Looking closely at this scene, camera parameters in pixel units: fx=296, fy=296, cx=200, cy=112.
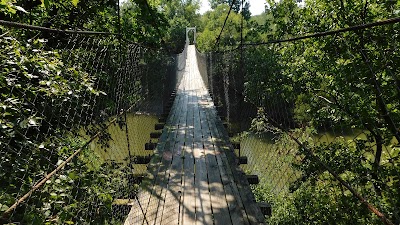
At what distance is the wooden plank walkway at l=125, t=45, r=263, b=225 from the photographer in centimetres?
178

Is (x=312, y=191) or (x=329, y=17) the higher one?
(x=329, y=17)

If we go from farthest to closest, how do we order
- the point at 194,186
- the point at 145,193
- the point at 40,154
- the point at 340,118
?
the point at 340,118 → the point at 194,186 → the point at 145,193 → the point at 40,154

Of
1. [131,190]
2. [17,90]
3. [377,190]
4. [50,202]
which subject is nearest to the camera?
[50,202]

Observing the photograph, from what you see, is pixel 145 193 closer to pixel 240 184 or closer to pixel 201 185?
pixel 201 185

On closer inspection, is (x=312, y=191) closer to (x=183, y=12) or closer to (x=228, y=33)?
(x=228, y=33)

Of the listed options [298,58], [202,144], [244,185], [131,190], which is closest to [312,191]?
[202,144]

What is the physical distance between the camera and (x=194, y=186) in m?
2.17

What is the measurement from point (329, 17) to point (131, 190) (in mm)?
4288

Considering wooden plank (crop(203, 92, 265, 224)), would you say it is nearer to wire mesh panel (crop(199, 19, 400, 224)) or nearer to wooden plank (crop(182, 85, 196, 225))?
wooden plank (crop(182, 85, 196, 225))

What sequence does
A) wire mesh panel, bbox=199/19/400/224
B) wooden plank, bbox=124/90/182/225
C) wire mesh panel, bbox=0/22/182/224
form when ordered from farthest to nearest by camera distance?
wire mesh panel, bbox=199/19/400/224, wooden plank, bbox=124/90/182/225, wire mesh panel, bbox=0/22/182/224

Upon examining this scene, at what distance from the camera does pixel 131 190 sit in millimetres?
1966

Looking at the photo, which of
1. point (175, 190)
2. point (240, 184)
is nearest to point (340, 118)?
point (240, 184)

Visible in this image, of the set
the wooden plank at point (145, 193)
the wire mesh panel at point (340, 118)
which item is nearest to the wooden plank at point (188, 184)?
the wooden plank at point (145, 193)

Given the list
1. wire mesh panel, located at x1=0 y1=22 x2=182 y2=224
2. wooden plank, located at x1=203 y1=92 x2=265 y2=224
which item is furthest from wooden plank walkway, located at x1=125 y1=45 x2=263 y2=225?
wire mesh panel, located at x1=0 y1=22 x2=182 y2=224
